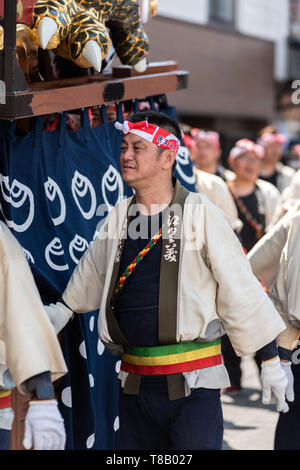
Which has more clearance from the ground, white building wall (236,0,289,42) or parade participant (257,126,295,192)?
white building wall (236,0,289,42)

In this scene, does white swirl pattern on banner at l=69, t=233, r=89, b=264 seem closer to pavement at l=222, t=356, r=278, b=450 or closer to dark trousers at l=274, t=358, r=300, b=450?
dark trousers at l=274, t=358, r=300, b=450

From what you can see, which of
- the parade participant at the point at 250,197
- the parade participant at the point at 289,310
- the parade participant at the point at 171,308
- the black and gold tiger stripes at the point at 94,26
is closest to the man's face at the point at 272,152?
the parade participant at the point at 250,197

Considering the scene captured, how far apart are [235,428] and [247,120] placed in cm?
1097

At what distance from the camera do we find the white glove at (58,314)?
10.9 feet

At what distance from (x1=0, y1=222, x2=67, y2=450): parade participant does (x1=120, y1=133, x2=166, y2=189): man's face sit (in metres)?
0.61

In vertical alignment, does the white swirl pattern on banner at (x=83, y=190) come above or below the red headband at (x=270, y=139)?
above

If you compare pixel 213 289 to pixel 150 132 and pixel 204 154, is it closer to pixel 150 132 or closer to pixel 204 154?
pixel 150 132

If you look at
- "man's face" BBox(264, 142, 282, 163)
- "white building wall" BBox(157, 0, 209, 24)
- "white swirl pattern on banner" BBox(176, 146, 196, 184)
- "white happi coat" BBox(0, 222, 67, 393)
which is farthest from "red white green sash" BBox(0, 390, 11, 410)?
"white building wall" BBox(157, 0, 209, 24)

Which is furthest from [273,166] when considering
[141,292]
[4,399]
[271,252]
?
[4,399]

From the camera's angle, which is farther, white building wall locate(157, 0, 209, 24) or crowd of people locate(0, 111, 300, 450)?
white building wall locate(157, 0, 209, 24)

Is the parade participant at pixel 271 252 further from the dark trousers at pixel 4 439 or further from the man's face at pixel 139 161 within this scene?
the dark trousers at pixel 4 439

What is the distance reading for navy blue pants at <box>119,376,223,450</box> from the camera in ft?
10.3

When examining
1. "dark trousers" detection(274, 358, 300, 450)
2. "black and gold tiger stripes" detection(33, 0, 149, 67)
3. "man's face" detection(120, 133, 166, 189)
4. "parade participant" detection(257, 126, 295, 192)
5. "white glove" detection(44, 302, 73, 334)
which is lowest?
"dark trousers" detection(274, 358, 300, 450)

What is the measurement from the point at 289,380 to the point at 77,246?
1.25 m
